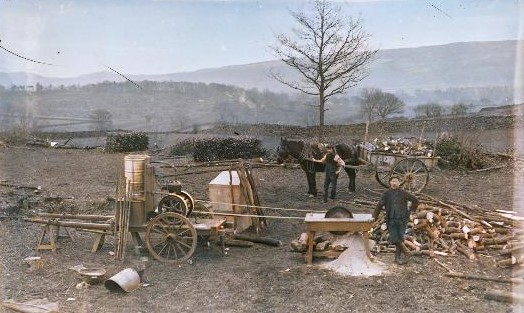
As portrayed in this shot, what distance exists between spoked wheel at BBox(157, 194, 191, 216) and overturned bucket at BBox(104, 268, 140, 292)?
1.91 metres

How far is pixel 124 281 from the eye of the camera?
318 inches

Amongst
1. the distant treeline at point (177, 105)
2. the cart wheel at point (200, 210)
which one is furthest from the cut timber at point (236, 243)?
the distant treeline at point (177, 105)

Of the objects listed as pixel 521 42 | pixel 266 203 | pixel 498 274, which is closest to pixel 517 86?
pixel 521 42

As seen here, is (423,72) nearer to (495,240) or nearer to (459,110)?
(459,110)

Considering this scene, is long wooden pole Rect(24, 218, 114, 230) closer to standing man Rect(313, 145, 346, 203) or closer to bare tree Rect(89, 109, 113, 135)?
standing man Rect(313, 145, 346, 203)

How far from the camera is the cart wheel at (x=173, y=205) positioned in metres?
9.96

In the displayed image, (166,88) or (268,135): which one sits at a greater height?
(166,88)

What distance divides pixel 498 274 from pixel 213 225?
5.04 meters

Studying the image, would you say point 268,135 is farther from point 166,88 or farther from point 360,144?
point 166,88

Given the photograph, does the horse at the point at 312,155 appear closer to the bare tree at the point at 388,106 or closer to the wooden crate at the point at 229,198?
the wooden crate at the point at 229,198

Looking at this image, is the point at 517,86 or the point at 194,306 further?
the point at 194,306

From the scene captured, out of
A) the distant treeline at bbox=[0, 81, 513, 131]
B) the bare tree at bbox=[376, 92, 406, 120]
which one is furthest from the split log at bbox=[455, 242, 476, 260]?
the distant treeline at bbox=[0, 81, 513, 131]

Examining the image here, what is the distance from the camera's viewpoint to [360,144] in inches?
679

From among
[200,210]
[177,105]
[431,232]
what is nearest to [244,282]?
[200,210]
